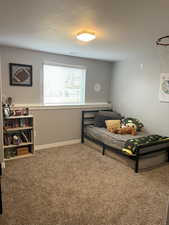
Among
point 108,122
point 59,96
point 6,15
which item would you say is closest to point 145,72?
point 108,122

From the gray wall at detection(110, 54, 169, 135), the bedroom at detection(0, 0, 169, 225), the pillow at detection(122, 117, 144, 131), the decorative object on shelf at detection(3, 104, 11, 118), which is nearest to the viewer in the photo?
the bedroom at detection(0, 0, 169, 225)

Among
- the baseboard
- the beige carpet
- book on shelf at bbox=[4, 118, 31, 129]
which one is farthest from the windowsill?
the beige carpet

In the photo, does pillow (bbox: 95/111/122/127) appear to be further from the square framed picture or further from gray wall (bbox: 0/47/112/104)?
the square framed picture

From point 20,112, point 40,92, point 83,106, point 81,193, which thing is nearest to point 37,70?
point 40,92

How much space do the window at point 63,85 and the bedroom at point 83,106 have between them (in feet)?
0.51

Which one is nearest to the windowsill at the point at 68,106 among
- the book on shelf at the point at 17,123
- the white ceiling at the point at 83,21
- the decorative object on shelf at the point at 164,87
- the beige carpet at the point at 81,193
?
the book on shelf at the point at 17,123

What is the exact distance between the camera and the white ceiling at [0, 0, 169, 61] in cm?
163

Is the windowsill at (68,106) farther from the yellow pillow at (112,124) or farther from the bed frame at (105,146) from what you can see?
the yellow pillow at (112,124)

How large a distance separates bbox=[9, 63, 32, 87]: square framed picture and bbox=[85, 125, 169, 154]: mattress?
6.25 ft

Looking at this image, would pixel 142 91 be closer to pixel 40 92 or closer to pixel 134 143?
pixel 134 143

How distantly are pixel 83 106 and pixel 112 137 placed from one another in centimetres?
140

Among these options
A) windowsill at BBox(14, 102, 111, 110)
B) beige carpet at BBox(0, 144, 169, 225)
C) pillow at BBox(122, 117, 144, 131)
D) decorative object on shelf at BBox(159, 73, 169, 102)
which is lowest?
beige carpet at BBox(0, 144, 169, 225)

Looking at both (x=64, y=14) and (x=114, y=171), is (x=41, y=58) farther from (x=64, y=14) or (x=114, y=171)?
(x=114, y=171)

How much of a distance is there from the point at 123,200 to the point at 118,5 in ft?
7.68
